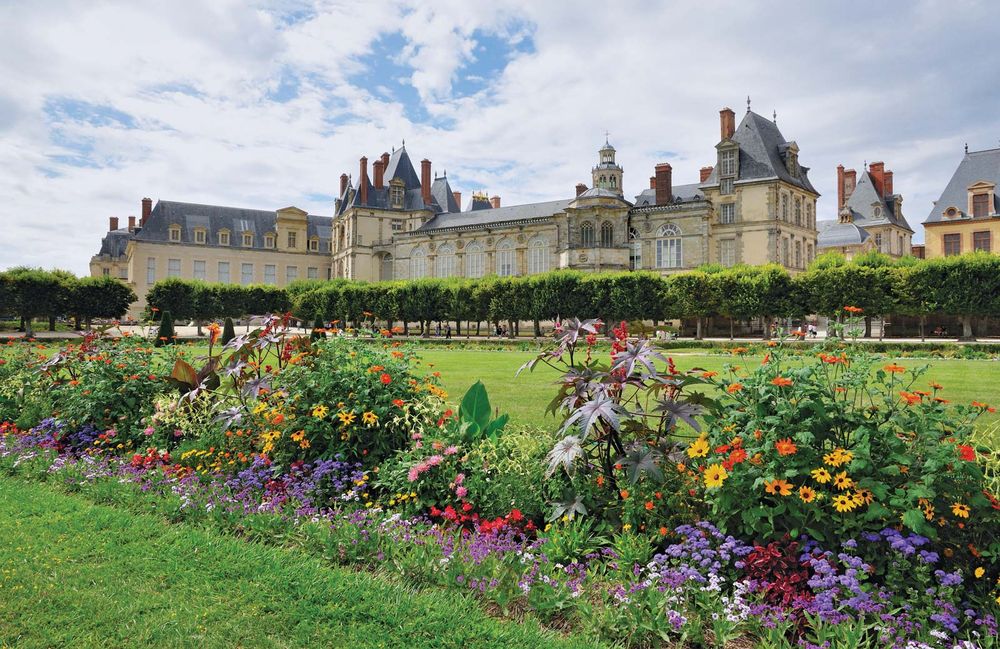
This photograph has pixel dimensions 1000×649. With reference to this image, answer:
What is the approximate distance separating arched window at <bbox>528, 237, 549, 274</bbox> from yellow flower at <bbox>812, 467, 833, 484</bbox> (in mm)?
42466

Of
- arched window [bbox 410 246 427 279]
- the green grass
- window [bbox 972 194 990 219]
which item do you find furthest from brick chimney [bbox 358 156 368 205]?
the green grass

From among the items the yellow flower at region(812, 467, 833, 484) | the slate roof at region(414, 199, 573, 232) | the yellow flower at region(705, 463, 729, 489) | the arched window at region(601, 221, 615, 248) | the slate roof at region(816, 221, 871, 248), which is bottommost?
the yellow flower at region(705, 463, 729, 489)

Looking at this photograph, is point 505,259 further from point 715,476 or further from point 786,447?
point 786,447

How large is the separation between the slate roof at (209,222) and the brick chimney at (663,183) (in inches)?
1384

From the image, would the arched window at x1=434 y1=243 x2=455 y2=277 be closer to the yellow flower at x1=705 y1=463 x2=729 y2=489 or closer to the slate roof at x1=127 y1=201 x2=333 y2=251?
the slate roof at x1=127 y1=201 x2=333 y2=251

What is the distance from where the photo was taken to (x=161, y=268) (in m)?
55.0

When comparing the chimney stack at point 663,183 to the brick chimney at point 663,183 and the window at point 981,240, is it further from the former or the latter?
the window at point 981,240

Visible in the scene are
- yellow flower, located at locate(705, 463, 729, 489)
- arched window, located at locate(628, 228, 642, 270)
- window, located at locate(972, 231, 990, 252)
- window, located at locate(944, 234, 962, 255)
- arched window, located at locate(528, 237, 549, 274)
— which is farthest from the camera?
arched window, located at locate(528, 237, 549, 274)

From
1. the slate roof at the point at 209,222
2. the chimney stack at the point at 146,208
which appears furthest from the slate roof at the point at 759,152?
the chimney stack at the point at 146,208

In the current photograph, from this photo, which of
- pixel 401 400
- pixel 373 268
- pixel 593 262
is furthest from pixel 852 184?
pixel 401 400

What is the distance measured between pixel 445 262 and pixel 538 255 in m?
8.34

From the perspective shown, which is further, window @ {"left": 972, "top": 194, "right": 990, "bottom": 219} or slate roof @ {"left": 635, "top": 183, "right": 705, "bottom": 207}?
slate roof @ {"left": 635, "top": 183, "right": 705, "bottom": 207}

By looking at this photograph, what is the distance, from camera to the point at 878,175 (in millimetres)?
52906

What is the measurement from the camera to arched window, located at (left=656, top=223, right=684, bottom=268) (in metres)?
42.2
